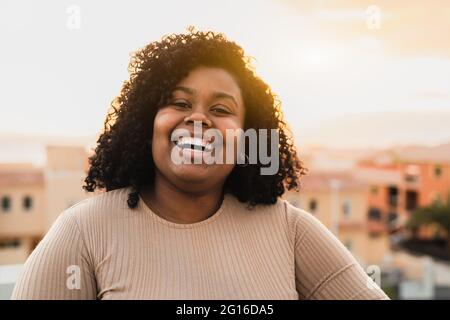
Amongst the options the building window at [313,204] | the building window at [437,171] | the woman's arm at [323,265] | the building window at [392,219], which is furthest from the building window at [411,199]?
the woman's arm at [323,265]

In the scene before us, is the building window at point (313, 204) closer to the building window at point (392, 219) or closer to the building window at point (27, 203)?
the building window at point (27, 203)

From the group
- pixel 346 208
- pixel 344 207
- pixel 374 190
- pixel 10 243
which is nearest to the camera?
pixel 10 243

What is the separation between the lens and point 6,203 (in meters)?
19.5

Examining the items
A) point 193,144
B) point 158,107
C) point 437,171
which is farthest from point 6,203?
point 437,171

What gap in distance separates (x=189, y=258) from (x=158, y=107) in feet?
0.95

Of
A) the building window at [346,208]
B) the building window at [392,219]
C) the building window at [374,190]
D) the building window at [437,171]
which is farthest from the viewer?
the building window at [392,219]

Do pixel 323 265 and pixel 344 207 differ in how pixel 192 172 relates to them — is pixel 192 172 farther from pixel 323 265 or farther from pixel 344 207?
pixel 344 207

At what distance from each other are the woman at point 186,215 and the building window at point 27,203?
18.6 m

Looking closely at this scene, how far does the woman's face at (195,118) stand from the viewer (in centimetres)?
110

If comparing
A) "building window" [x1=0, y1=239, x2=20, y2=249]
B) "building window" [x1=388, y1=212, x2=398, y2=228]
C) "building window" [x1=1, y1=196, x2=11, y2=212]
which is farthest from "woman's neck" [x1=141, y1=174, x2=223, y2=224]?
"building window" [x1=388, y1=212, x2=398, y2=228]

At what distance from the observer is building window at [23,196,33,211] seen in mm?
19000

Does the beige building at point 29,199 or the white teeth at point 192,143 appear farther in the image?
the beige building at point 29,199

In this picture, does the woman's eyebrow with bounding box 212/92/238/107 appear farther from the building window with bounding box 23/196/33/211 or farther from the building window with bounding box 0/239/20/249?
the building window with bounding box 0/239/20/249

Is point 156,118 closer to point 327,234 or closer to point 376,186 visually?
point 327,234
